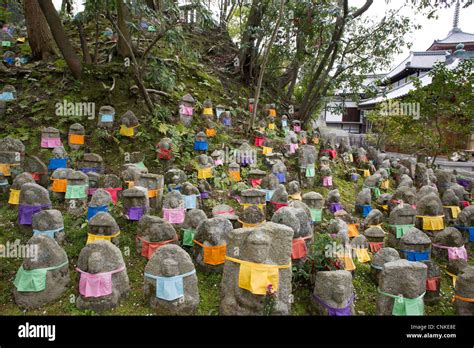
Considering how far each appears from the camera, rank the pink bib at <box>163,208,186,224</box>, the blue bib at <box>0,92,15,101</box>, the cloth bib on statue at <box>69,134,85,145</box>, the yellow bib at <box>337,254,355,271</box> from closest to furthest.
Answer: the yellow bib at <box>337,254,355,271</box> → the pink bib at <box>163,208,186,224</box> → the cloth bib on statue at <box>69,134,85,145</box> → the blue bib at <box>0,92,15,101</box>

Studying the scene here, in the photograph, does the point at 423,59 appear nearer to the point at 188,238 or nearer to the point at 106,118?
the point at 106,118

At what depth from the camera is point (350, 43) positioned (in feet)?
42.5

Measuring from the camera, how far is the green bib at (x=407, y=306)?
4391 mm

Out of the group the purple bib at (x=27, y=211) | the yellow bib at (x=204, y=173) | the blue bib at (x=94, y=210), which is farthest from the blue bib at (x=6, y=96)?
the yellow bib at (x=204, y=173)

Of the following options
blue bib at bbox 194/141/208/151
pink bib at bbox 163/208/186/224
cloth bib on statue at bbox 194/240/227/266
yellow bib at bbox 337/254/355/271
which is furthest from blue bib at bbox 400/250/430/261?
blue bib at bbox 194/141/208/151

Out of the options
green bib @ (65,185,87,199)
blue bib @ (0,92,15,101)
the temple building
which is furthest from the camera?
the temple building

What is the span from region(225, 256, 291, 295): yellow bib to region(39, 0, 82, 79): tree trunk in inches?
340

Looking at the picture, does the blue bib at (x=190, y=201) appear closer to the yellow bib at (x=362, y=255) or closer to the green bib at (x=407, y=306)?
the yellow bib at (x=362, y=255)

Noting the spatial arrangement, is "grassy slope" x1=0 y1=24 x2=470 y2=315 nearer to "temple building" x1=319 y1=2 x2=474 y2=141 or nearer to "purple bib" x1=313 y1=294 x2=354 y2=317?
"purple bib" x1=313 y1=294 x2=354 y2=317

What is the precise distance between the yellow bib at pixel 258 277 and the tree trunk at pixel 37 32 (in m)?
11.1

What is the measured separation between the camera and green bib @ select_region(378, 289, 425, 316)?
4391mm

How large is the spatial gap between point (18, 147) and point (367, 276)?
7.50 m

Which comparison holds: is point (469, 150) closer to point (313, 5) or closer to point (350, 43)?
point (350, 43)
